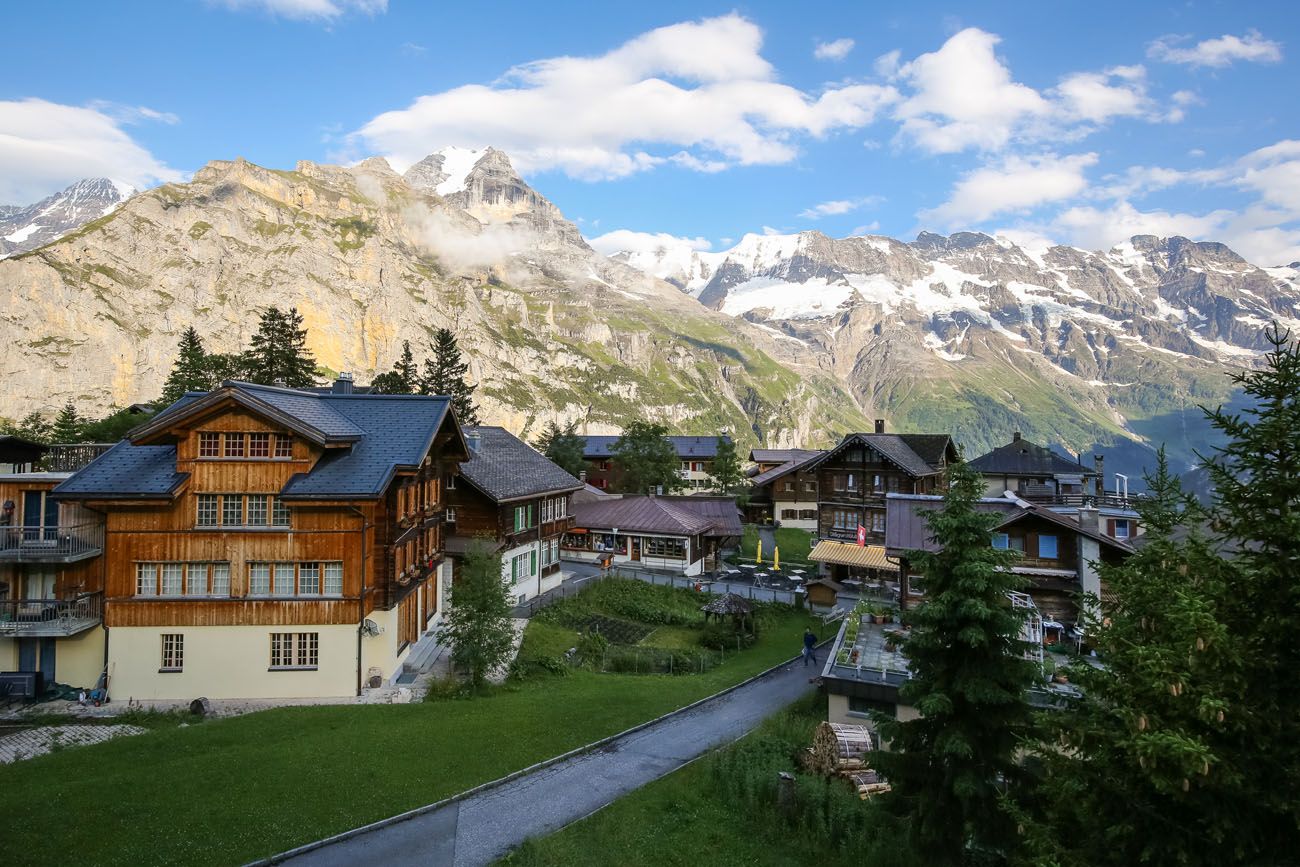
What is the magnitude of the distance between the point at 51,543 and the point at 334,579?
10.4 meters

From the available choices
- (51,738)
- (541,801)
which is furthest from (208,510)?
(541,801)

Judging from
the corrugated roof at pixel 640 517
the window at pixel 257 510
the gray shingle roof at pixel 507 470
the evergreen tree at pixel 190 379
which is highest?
the evergreen tree at pixel 190 379

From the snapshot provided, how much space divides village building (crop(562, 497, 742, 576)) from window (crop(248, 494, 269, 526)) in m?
28.6

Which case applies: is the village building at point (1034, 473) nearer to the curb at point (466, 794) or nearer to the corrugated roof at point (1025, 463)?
the corrugated roof at point (1025, 463)

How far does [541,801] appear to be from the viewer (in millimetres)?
18250

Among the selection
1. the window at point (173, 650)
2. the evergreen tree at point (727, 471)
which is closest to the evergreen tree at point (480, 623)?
the window at point (173, 650)

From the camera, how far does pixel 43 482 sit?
26.9m

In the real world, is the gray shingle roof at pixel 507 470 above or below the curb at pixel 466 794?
above

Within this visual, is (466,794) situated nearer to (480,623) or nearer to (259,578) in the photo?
(480,623)

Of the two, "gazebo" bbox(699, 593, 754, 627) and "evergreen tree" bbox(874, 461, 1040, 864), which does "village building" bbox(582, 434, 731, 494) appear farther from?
"evergreen tree" bbox(874, 461, 1040, 864)

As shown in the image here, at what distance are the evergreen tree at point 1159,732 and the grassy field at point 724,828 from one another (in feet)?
25.0

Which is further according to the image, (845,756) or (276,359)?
(276,359)

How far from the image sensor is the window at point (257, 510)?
2600 cm

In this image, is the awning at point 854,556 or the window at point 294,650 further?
the awning at point 854,556
